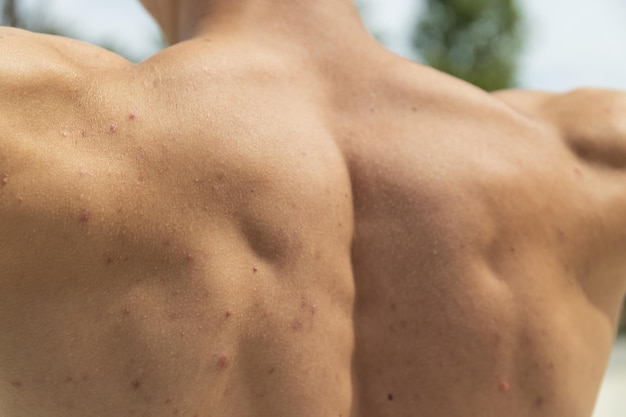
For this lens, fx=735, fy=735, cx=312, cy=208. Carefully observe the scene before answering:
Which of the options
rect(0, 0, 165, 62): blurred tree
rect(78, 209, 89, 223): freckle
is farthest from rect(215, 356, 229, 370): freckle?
rect(0, 0, 165, 62): blurred tree

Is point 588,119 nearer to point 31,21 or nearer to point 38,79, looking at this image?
point 38,79

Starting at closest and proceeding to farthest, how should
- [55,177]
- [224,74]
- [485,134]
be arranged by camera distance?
[55,177]
[224,74]
[485,134]

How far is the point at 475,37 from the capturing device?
10898 mm

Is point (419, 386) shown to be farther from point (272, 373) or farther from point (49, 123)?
point (49, 123)

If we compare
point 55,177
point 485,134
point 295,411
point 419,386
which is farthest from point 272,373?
point 485,134

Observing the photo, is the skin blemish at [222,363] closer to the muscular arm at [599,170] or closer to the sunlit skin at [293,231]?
the sunlit skin at [293,231]

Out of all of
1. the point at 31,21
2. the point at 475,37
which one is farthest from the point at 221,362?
the point at 475,37

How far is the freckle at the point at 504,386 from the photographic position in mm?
875

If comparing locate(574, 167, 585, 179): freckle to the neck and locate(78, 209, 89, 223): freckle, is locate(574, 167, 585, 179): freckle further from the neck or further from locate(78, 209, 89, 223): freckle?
locate(78, 209, 89, 223): freckle

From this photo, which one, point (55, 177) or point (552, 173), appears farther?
point (552, 173)

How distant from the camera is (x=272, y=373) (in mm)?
788

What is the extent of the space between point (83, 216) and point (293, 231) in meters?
0.22

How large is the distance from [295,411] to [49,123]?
394 mm

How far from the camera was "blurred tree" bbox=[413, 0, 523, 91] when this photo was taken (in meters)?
10.7
